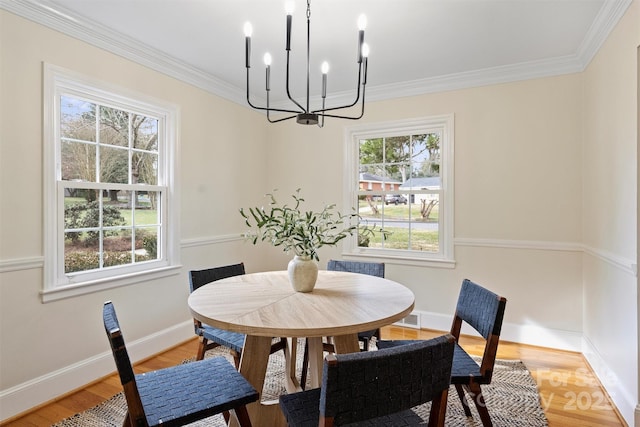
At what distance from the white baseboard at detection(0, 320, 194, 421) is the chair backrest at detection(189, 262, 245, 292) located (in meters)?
0.94

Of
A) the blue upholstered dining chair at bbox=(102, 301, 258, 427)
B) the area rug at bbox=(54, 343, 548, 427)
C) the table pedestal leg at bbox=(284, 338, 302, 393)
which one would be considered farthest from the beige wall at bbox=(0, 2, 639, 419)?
the table pedestal leg at bbox=(284, 338, 302, 393)

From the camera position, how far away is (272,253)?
436 centimetres

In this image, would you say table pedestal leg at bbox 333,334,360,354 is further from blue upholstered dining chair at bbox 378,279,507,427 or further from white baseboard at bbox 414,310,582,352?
white baseboard at bbox 414,310,582,352

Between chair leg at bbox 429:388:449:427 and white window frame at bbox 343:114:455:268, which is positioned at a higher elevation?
white window frame at bbox 343:114:455:268

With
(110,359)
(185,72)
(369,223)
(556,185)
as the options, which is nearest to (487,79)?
(556,185)

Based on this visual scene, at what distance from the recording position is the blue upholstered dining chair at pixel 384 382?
1015 millimetres

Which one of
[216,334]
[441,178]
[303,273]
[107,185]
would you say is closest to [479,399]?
[303,273]

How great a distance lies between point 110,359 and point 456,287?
3.01 m

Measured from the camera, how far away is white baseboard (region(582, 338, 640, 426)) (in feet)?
6.45

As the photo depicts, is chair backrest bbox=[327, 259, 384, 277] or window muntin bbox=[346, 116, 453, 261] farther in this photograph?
window muntin bbox=[346, 116, 453, 261]

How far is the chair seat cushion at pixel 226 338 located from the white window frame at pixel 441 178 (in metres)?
1.96

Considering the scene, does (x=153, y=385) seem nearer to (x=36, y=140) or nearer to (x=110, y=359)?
(x=110, y=359)

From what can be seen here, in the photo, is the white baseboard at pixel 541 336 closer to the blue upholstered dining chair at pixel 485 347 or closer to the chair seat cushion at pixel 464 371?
the blue upholstered dining chair at pixel 485 347

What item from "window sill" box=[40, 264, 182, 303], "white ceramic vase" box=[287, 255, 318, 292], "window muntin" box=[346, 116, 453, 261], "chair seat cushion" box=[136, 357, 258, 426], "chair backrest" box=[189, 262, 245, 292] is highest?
"window muntin" box=[346, 116, 453, 261]
